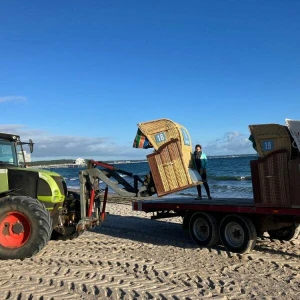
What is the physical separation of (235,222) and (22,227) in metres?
4.41

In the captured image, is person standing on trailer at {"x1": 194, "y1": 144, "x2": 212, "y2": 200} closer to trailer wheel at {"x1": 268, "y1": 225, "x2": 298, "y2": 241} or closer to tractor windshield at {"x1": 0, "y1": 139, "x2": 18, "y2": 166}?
trailer wheel at {"x1": 268, "y1": 225, "x2": 298, "y2": 241}

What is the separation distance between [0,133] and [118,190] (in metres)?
2.95

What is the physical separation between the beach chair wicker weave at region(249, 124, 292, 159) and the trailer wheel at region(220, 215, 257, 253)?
1505mm

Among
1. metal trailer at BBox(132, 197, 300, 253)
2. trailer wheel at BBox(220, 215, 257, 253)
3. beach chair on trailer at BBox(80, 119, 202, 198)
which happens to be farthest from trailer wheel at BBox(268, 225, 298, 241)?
beach chair on trailer at BBox(80, 119, 202, 198)

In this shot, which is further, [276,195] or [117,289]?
[276,195]

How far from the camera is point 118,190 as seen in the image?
29.7ft

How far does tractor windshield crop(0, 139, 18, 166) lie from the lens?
8.66 meters

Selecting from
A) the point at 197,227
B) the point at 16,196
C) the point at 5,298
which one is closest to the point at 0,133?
the point at 16,196

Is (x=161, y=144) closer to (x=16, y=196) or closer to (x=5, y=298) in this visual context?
(x=16, y=196)

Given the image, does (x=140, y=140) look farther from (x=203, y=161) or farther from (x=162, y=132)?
(x=203, y=161)

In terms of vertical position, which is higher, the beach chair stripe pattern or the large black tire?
the beach chair stripe pattern

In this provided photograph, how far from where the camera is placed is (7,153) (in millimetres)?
8789

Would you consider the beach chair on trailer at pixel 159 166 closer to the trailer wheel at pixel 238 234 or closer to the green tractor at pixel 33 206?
the green tractor at pixel 33 206

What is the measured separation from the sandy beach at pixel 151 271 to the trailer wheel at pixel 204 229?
0.23 meters
